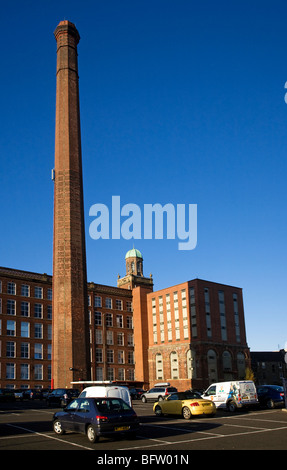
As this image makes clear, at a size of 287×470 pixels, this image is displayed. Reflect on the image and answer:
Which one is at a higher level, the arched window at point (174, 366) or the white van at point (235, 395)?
the white van at point (235, 395)

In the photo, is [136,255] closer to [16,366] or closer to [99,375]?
[99,375]

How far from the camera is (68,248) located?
43000 mm

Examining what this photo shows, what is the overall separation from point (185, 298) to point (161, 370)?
12.0 metres

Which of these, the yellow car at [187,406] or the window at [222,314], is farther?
the window at [222,314]

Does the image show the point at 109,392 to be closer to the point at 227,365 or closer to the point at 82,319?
the point at 82,319

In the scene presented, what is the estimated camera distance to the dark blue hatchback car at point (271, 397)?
87.1 feet

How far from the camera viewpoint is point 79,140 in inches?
1861

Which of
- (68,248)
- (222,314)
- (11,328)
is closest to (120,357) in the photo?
(222,314)

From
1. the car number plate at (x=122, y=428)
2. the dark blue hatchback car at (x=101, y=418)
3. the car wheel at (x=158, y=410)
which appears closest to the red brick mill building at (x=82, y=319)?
the car wheel at (x=158, y=410)

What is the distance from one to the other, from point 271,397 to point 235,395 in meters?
4.08

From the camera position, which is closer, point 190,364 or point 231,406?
point 231,406

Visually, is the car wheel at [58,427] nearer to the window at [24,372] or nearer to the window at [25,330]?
the window at [24,372]

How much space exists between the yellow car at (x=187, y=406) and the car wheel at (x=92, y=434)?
8481 millimetres
